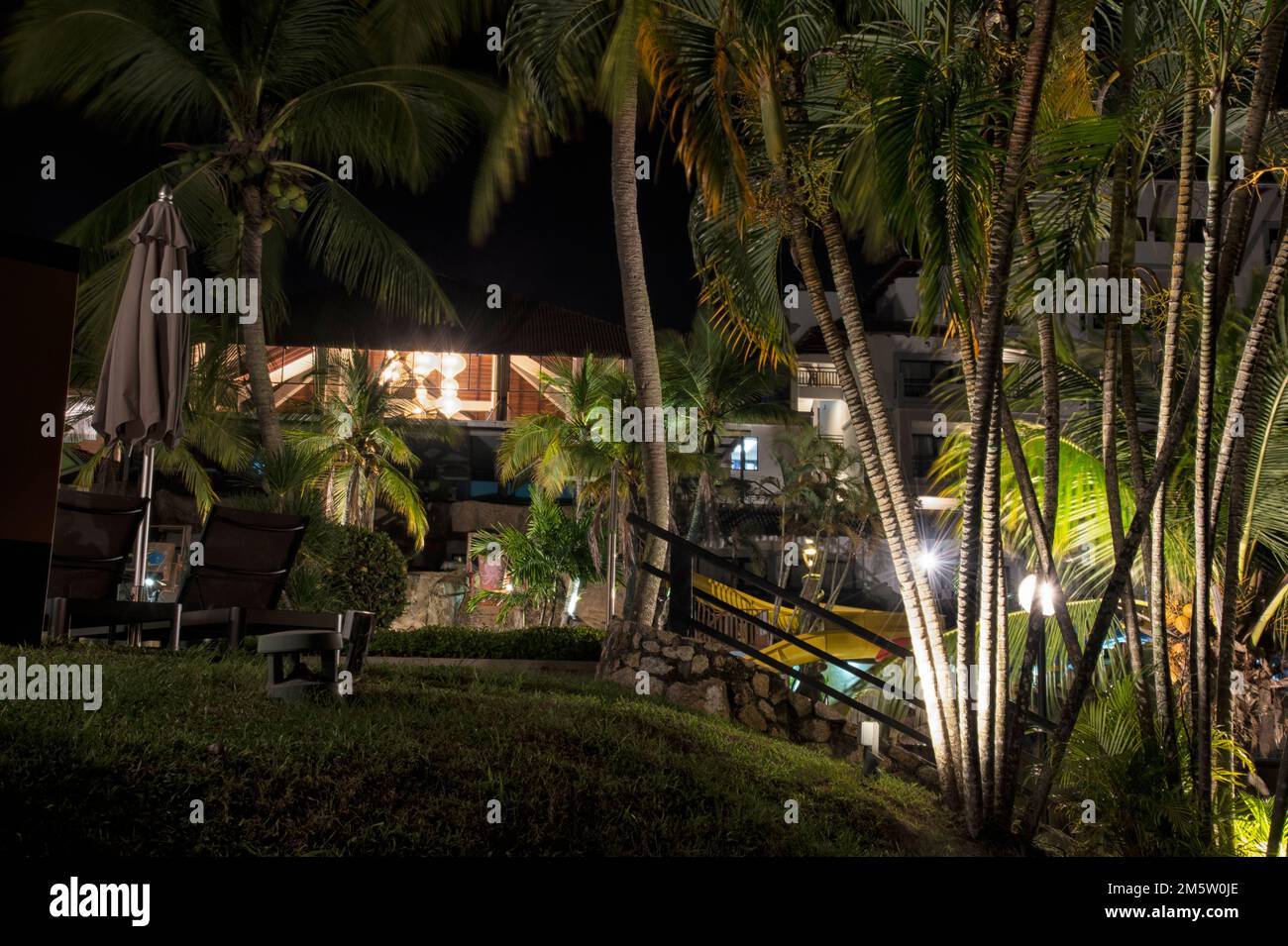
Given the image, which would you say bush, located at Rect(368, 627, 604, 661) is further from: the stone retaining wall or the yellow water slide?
the yellow water slide

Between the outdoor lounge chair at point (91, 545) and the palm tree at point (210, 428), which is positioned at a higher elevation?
the palm tree at point (210, 428)

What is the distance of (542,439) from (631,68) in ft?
40.1

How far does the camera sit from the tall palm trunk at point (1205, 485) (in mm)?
5438

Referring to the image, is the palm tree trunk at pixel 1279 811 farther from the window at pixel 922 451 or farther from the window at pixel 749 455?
the window at pixel 749 455

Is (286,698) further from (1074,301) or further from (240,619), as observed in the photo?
(1074,301)

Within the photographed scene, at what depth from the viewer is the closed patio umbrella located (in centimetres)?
782

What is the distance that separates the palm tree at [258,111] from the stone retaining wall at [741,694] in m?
6.25

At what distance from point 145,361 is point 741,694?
5.29 meters

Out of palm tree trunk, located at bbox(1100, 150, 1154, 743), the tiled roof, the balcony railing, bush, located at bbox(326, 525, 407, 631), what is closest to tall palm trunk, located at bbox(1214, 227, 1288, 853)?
palm tree trunk, located at bbox(1100, 150, 1154, 743)

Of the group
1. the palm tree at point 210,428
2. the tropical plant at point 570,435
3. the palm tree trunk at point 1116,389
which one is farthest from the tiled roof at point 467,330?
the palm tree trunk at point 1116,389

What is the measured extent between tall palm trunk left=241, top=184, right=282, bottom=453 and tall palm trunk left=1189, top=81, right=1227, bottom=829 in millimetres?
11116

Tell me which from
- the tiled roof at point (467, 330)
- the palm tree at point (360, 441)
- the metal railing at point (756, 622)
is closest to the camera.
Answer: the metal railing at point (756, 622)

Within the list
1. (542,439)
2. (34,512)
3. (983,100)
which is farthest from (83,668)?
(542,439)

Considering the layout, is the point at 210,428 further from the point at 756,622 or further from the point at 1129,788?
the point at 1129,788
